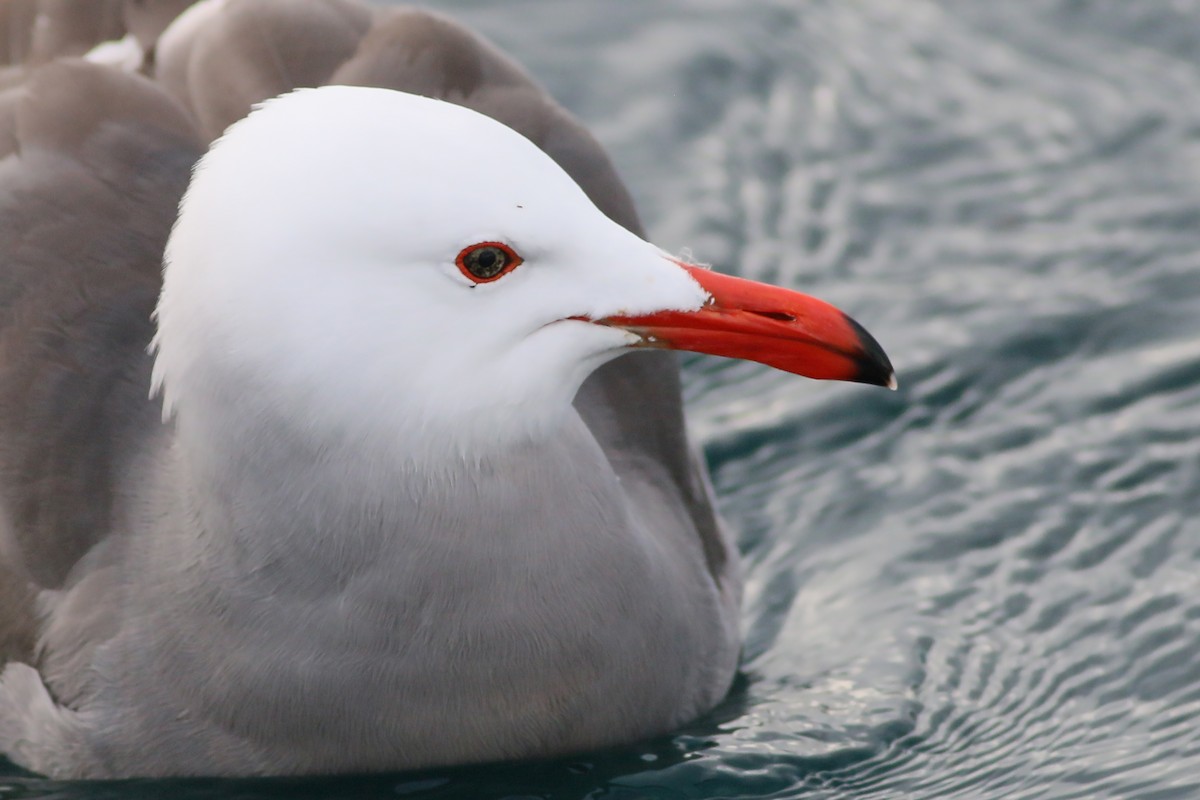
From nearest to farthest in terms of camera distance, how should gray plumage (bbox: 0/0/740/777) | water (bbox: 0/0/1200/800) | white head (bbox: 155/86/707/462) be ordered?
1. white head (bbox: 155/86/707/462)
2. gray plumage (bbox: 0/0/740/777)
3. water (bbox: 0/0/1200/800)

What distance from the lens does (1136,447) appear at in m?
6.91

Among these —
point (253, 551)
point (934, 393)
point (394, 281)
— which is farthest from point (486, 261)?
point (934, 393)

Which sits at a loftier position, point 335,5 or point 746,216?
point 335,5

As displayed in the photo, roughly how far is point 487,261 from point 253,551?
97 cm

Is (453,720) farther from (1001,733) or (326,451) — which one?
(1001,733)

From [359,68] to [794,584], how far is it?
220 cm

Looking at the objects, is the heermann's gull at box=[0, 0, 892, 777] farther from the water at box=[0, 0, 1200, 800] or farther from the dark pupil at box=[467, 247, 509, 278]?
the water at box=[0, 0, 1200, 800]

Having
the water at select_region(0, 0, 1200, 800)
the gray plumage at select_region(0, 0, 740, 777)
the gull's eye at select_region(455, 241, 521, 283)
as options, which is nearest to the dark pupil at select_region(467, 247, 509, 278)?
the gull's eye at select_region(455, 241, 521, 283)

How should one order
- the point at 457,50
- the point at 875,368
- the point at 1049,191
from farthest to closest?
the point at 1049,191 → the point at 457,50 → the point at 875,368

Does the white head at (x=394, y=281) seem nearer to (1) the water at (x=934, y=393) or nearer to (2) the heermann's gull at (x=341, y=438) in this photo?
(2) the heermann's gull at (x=341, y=438)

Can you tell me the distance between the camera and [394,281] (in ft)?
14.3

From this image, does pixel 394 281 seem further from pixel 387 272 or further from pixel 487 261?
pixel 487 261

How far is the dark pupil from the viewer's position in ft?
14.4

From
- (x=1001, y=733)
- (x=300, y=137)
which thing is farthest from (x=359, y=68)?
(x=1001, y=733)
